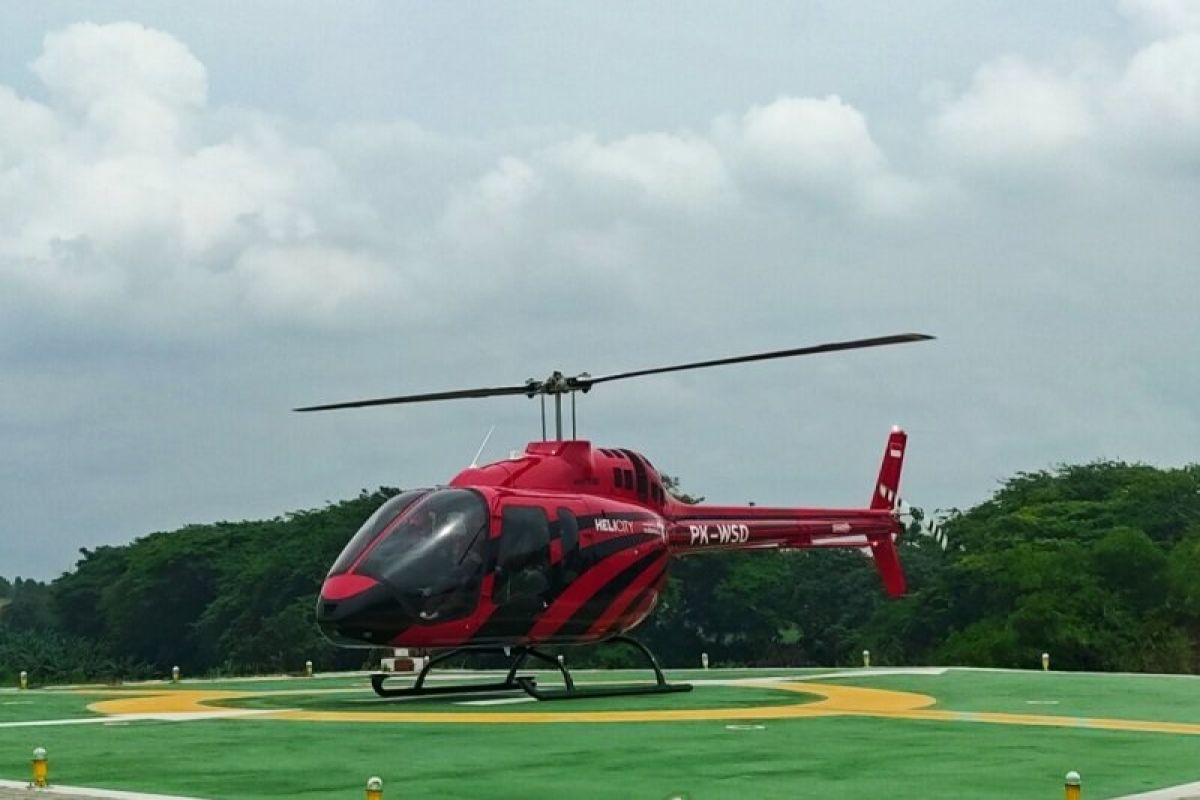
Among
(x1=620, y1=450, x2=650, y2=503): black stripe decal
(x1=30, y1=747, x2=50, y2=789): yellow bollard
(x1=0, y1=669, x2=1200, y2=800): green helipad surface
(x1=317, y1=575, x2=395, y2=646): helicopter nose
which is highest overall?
(x1=620, y1=450, x2=650, y2=503): black stripe decal

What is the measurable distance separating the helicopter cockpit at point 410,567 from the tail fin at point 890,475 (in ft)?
45.1

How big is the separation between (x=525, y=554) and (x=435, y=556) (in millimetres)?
1626

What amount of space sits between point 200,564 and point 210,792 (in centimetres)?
8295

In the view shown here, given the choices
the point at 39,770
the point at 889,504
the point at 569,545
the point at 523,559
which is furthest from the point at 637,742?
the point at 889,504

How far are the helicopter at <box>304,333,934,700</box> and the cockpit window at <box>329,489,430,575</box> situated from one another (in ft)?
0.07

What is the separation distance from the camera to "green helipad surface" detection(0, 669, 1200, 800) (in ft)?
49.6

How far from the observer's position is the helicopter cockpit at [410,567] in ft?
76.9

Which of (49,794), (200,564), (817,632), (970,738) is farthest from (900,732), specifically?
(200,564)

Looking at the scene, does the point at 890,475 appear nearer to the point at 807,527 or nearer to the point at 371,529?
the point at 807,527

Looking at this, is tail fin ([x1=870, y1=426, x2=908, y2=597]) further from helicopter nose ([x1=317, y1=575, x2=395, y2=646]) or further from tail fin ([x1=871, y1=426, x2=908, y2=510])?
helicopter nose ([x1=317, y1=575, x2=395, y2=646])

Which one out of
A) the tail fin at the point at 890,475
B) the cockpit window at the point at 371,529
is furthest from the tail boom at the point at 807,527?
the cockpit window at the point at 371,529

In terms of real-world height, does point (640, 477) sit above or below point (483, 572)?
above

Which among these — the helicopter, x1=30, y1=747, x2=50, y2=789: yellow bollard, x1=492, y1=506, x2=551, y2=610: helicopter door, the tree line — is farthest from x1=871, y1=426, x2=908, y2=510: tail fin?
x1=30, y1=747, x2=50, y2=789: yellow bollard

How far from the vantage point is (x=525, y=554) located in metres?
25.0
